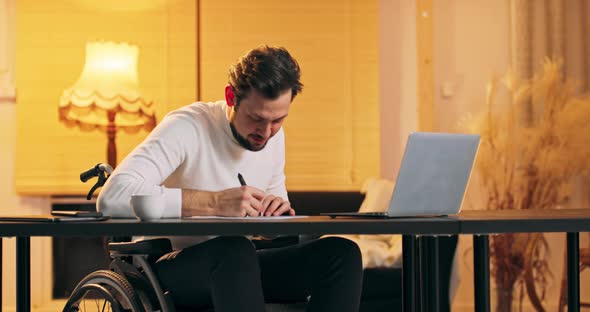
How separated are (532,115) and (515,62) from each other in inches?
13.6

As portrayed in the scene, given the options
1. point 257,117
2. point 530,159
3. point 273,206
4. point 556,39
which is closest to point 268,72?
point 257,117

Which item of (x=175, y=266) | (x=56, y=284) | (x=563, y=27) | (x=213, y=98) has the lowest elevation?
(x=56, y=284)

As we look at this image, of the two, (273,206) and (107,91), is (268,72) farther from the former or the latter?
(107,91)

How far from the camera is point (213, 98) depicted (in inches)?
226

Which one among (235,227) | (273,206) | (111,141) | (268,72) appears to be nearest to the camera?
(235,227)

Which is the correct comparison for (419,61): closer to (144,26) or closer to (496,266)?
(496,266)

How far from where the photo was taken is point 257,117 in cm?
257

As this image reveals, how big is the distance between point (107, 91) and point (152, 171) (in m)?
2.80

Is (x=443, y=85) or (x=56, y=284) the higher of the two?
(x=443, y=85)

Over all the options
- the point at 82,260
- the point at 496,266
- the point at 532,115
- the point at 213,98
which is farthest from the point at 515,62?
the point at 82,260

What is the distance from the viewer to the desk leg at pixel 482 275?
84.3 inches

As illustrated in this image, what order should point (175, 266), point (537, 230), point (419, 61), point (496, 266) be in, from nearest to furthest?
point (537, 230), point (175, 266), point (496, 266), point (419, 61)

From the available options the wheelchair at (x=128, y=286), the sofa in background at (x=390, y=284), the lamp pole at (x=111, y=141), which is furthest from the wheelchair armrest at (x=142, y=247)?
the lamp pole at (x=111, y=141)

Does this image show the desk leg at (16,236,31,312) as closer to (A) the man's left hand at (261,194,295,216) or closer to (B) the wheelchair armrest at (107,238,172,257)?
(B) the wheelchair armrest at (107,238,172,257)
